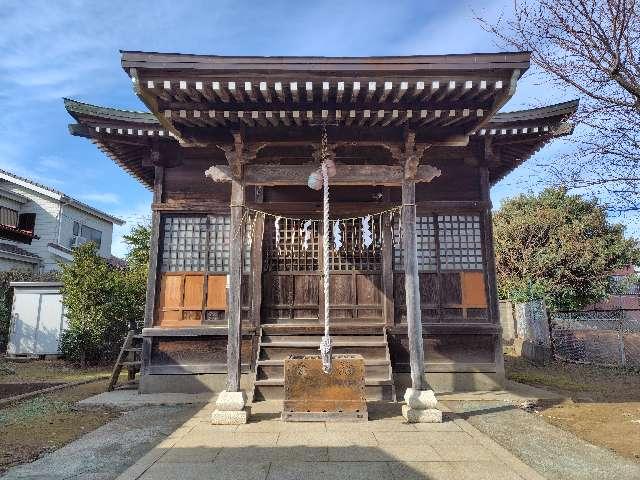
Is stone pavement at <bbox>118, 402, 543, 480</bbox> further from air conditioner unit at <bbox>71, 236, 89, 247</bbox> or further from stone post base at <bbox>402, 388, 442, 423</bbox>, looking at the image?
air conditioner unit at <bbox>71, 236, 89, 247</bbox>

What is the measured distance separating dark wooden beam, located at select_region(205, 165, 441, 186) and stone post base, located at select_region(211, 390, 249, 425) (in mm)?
3519

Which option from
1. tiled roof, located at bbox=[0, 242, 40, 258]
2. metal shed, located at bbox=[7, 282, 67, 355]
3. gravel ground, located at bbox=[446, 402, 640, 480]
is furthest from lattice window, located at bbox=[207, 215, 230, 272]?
tiled roof, located at bbox=[0, 242, 40, 258]

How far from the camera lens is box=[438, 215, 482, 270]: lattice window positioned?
31.0ft

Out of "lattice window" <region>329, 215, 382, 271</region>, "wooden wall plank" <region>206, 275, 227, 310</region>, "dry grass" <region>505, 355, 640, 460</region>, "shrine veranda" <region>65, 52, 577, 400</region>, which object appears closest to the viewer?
"dry grass" <region>505, 355, 640, 460</region>

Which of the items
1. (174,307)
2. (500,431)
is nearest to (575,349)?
(500,431)

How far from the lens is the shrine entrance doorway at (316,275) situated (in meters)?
9.22

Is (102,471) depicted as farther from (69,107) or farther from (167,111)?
(69,107)

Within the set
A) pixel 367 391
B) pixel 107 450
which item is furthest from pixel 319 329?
pixel 107 450

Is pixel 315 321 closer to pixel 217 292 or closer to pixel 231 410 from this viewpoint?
pixel 217 292

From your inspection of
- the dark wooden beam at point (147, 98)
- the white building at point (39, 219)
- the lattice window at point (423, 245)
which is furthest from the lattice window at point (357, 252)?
the white building at point (39, 219)

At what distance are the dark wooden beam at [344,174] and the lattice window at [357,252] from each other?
2.22 metres

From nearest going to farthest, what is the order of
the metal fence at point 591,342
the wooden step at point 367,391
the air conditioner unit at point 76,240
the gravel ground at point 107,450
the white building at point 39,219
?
the gravel ground at point 107,450 < the wooden step at point 367,391 < the metal fence at point 591,342 < the white building at point 39,219 < the air conditioner unit at point 76,240

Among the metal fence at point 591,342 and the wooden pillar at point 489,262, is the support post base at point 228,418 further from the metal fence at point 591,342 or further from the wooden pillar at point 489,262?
the metal fence at point 591,342

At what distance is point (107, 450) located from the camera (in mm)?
5355
